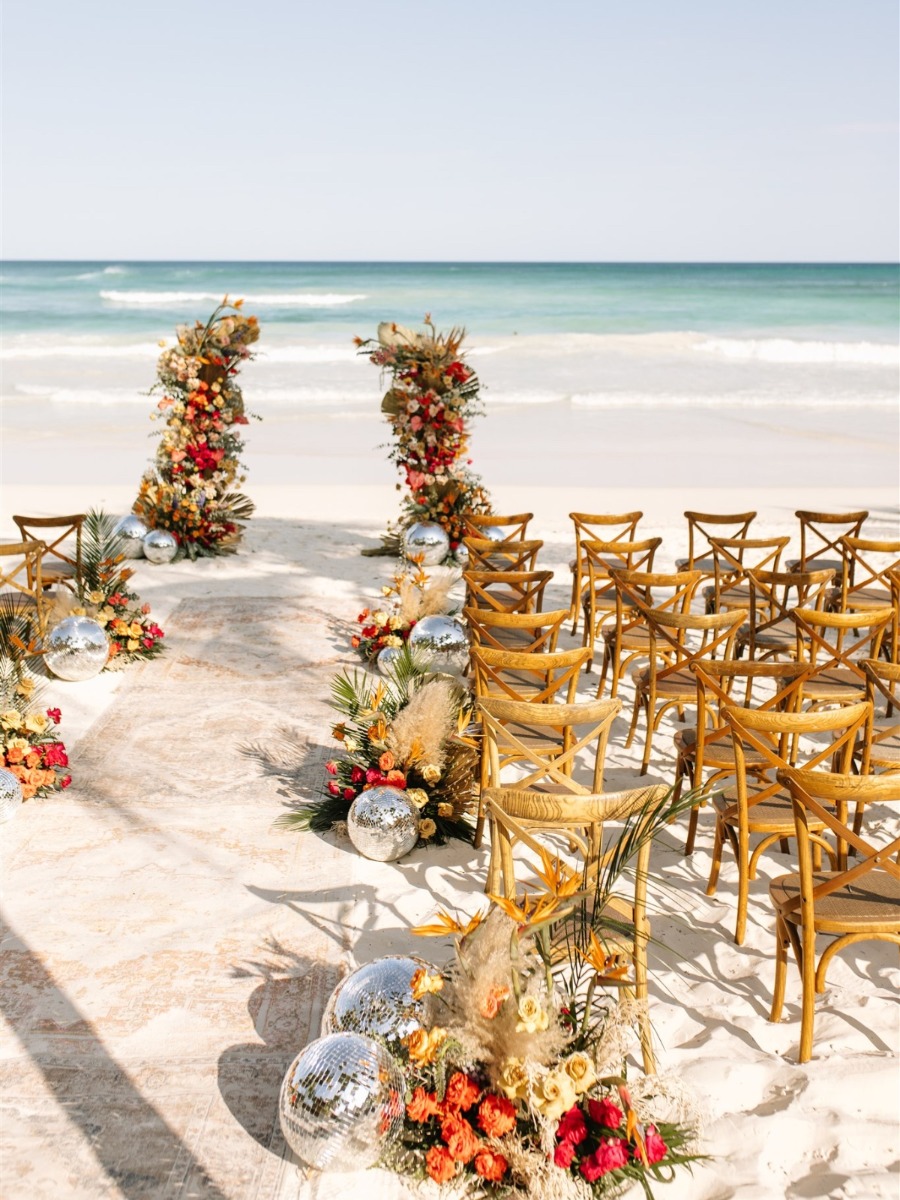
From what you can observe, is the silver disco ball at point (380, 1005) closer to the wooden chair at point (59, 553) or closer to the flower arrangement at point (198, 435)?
the wooden chair at point (59, 553)

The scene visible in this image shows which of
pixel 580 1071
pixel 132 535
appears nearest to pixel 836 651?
pixel 580 1071

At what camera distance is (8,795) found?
5.41 m

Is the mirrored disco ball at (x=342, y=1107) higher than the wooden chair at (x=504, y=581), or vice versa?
the wooden chair at (x=504, y=581)

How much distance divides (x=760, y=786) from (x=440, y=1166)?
2478 mm

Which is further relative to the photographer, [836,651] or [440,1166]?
[836,651]

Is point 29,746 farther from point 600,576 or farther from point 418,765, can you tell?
point 600,576

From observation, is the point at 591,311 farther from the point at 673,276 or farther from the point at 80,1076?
the point at 80,1076

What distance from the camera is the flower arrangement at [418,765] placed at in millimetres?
5375

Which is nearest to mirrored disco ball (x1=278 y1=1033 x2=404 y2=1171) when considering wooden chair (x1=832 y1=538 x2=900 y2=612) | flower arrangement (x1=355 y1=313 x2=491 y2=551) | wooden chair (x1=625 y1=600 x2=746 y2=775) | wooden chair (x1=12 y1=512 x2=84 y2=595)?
wooden chair (x1=625 y1=600 x2=746 y2=775)

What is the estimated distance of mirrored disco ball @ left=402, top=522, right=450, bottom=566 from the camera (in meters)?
10.7

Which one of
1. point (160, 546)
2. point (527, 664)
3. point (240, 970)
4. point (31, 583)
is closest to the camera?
point (240, 970)

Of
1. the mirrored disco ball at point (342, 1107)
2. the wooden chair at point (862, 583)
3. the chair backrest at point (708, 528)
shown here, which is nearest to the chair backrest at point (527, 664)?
the mirrored disco ball at point (342, 1107)

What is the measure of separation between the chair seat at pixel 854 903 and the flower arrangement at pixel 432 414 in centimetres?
735

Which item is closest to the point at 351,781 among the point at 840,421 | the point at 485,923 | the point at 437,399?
the point at 485,923
